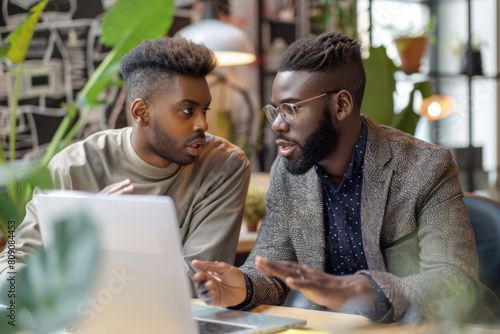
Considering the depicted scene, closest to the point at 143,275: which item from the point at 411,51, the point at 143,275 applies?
the point at 143,275

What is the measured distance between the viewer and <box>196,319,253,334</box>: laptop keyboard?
110 cm

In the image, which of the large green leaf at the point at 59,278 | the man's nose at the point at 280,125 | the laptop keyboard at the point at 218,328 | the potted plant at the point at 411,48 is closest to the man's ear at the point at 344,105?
the man's nose at the point at 280,125

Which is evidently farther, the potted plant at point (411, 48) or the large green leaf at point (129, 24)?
the potted plant at point (411, 48)

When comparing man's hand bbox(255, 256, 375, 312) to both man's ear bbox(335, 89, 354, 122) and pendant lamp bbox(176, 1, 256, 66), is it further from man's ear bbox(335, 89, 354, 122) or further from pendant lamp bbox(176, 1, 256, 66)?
pendant lamp bbox(176, 1, 256, 66)

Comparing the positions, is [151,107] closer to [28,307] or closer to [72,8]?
[28,307]

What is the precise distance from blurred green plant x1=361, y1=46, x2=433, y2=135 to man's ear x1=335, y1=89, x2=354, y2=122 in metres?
1.19

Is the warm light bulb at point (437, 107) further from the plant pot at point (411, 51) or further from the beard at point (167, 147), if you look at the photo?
the beard at point (167, 147)

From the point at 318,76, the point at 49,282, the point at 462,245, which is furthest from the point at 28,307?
the point at 318,76

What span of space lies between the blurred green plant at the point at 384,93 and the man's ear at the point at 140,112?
4.27 ft

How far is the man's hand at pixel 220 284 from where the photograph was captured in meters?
1.27

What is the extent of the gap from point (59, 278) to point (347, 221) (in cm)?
131

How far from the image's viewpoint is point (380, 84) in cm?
287

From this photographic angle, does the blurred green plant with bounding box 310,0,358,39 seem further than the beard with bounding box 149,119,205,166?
Yes

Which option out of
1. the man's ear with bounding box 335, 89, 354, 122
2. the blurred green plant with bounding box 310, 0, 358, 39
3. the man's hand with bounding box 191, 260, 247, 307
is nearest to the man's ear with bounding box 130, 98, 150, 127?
the man's ear with bounding box 335, 89, 354, 122
